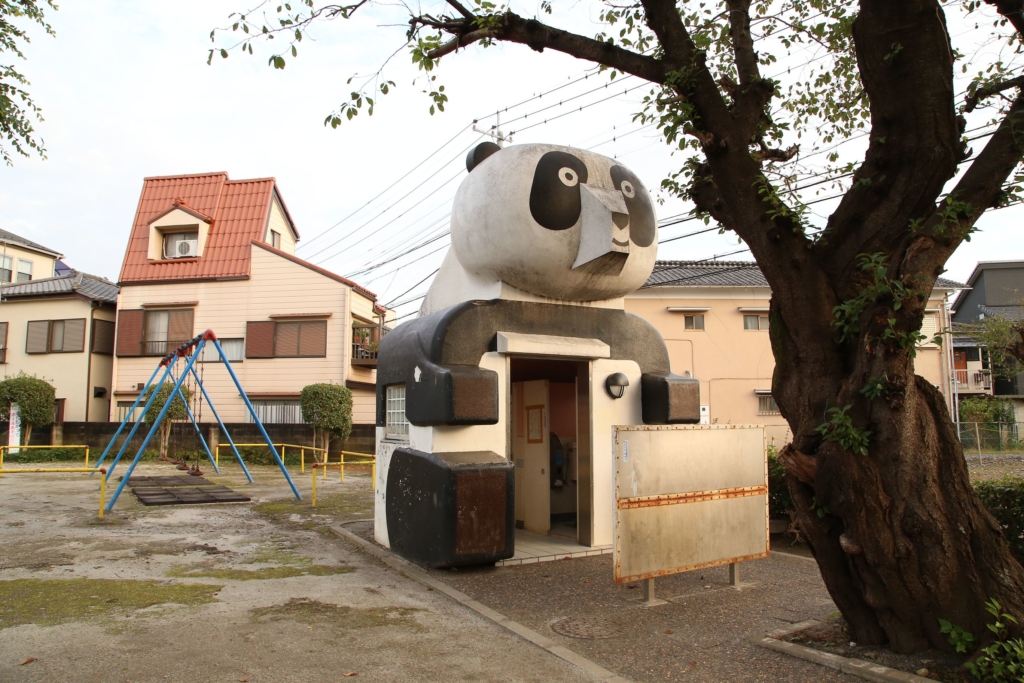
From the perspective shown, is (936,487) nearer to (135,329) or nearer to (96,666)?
(96,666)

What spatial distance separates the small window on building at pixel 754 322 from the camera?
27516 mm

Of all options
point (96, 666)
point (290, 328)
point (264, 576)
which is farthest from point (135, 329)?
point (96, 666)

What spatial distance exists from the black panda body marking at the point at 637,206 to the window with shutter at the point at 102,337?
25.7 metres

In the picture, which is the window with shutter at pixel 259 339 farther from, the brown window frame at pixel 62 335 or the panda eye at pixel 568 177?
the panda eye at pixel 568 177

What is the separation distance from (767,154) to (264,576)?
681 centimetres

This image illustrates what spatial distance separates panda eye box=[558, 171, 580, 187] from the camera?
8867mm

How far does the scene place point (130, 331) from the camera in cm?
2762

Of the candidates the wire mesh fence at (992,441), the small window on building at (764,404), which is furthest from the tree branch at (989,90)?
the small window on building at (764,404)

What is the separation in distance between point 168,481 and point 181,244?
1395 cm

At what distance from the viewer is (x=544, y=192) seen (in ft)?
28.7

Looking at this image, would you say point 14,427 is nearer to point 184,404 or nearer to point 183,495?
point 184,404

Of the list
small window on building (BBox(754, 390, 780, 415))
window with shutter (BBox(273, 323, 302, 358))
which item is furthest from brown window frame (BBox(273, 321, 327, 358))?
small window on building (BBox(754, 390, 780, 415))

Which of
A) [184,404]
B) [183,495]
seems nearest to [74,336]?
[184,404]

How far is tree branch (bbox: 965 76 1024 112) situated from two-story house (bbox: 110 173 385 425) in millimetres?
23290
